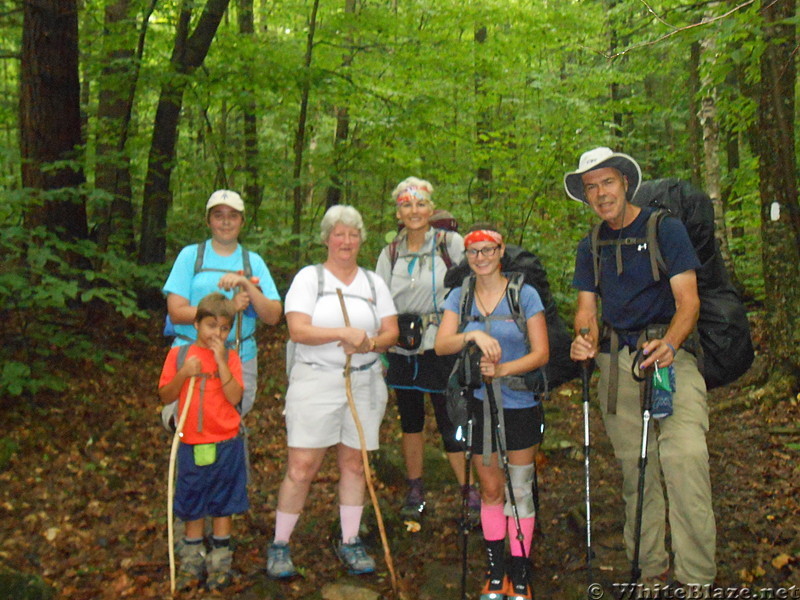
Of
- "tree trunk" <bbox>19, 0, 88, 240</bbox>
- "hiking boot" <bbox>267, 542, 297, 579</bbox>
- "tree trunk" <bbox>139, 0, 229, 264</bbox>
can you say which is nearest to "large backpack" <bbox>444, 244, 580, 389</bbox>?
"hiking boot" <bbox>267, 542, 297, 579</bbox>

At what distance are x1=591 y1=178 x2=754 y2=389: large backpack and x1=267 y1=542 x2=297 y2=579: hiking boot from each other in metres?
2.65

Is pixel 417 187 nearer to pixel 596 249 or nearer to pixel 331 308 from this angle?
pixel 331 308

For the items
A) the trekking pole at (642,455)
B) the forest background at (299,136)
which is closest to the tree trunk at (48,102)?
the forest background at (299,136)

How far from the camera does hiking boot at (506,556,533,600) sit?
3.71 m

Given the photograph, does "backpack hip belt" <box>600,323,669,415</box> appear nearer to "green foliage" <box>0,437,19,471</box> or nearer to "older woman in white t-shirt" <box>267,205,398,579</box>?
"older woman in white t-shirt" <box>267,205,398,579</box>

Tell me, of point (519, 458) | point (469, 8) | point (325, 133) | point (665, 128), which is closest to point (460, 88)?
point (469, 8)

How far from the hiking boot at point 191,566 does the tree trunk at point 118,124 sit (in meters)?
4.29

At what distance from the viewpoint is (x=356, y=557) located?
4.19 metres

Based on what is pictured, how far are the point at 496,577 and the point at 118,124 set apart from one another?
7.17m

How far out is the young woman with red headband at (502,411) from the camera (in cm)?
371

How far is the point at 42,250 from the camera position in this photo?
502 centimetres

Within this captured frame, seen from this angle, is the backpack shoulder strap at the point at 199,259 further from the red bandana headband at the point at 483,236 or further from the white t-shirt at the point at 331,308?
the red bandana headband at the point at 483,236

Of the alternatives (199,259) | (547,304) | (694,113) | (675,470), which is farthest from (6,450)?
(694,113)

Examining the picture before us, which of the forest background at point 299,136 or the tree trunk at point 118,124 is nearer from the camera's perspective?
the forest background at point 299,136
